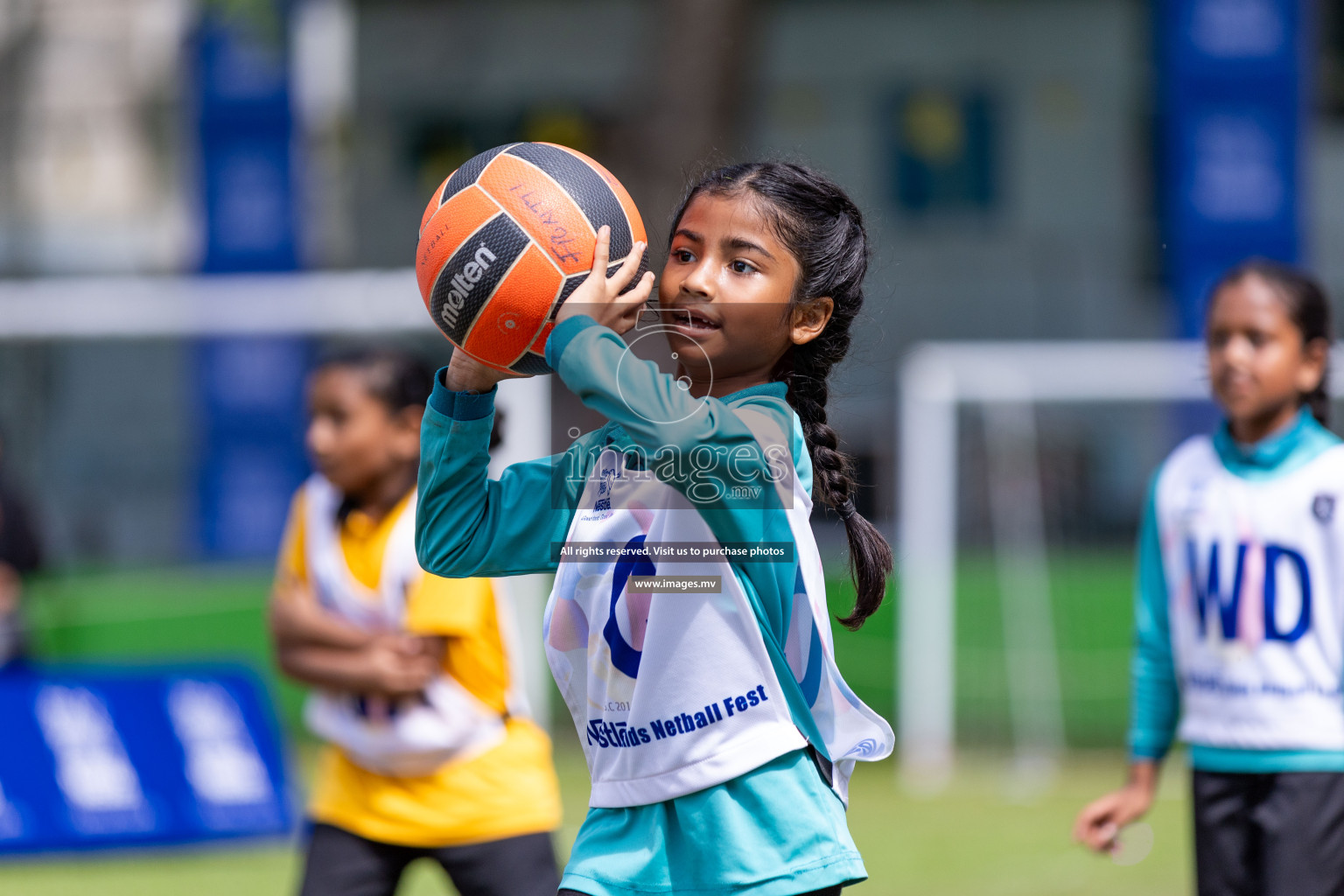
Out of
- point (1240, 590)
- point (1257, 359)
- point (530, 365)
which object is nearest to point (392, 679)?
point (530, 365)

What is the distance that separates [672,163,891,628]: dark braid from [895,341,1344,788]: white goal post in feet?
20.5

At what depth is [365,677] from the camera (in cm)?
362

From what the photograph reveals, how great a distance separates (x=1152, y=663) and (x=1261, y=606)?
31 cm

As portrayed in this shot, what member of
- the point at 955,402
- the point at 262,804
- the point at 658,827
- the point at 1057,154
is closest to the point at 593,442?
the point at 658,827

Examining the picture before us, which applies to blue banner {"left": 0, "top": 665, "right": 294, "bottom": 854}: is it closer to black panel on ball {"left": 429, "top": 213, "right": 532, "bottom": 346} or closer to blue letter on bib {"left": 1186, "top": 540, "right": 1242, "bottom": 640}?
blue letter on bib {"left": 1186, "top": 540, "right": 1242, "bottom": 640}

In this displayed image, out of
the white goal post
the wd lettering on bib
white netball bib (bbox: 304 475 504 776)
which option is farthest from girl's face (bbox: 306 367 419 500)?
the white goal post

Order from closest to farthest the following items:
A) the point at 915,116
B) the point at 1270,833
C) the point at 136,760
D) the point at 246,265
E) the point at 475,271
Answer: the point at 475,271 < the point at 1270,833 < the point at 136,760 < the point at 246,265 < the point at 915,116

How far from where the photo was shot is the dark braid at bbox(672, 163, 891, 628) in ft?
8.25

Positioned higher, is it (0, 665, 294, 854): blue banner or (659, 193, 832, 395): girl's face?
(659, 193, 832, 395): girl's face

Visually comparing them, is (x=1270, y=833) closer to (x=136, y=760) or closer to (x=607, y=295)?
(x=607, y=295)

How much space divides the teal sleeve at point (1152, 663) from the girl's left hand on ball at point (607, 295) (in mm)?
Answer: 1815

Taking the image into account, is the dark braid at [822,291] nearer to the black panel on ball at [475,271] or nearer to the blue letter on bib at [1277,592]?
the black panel on ball at [475,271]

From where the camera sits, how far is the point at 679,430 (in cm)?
222

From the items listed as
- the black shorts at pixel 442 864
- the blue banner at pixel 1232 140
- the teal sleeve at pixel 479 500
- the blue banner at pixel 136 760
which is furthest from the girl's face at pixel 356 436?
the blue banner at pixel 1232 140
